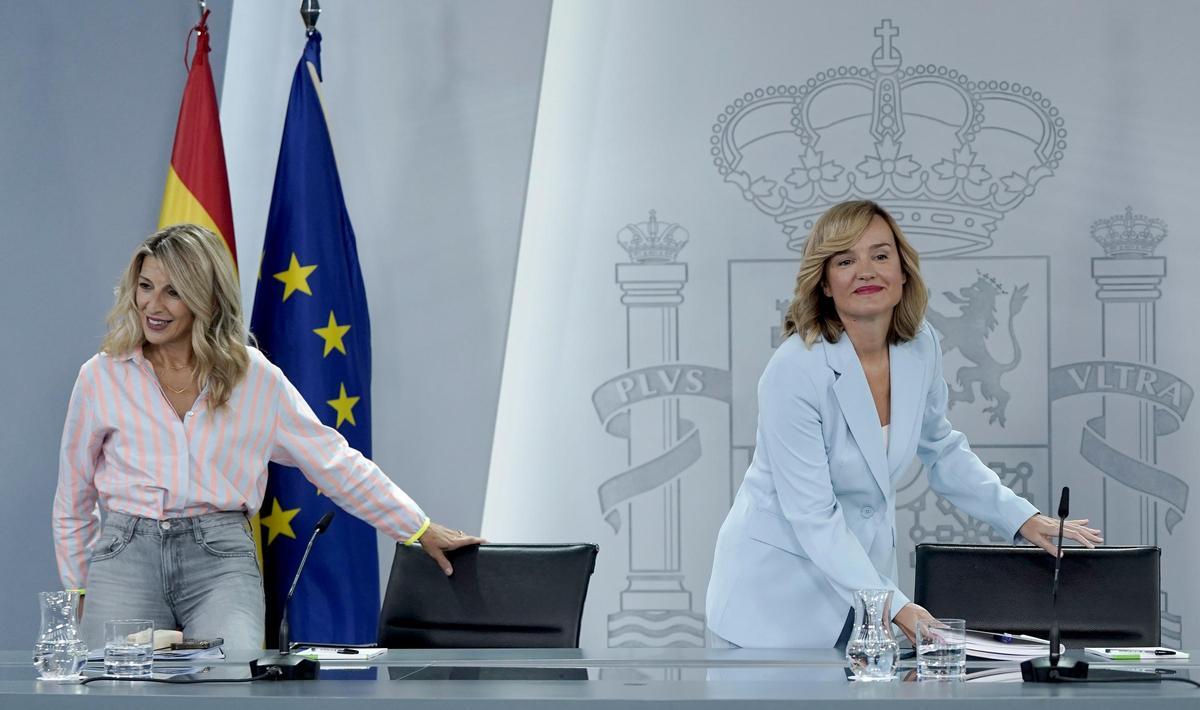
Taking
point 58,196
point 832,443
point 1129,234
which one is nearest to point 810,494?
point 832,443

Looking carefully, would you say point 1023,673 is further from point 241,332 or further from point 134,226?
point 134,226

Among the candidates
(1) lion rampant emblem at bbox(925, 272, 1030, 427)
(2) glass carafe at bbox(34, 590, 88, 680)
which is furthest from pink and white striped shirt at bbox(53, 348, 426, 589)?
(1) lion rampant emblem at bbox(925, 272, 1030, 427)

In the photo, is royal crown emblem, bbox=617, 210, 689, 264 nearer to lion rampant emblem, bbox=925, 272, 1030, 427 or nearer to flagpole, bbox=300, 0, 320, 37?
lion rampant emblem, bbox=925, 272, 1030, 427

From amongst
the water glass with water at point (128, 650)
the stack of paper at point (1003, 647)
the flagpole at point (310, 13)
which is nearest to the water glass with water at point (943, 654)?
the stack of paper at point (1003, 647)

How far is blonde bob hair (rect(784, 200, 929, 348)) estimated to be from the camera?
2592 mm

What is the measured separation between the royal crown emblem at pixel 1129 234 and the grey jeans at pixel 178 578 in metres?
2.75

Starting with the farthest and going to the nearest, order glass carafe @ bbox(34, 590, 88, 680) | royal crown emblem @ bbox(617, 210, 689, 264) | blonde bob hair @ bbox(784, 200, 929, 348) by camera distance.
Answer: royal crown emblem @ bbox(617, 210, 689, 264), blonde bob hair @ bbox(784, 200, 929, 348), glass carafe @ bbox(34, 590, 88, 680)

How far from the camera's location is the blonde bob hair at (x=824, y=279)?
2592 mm

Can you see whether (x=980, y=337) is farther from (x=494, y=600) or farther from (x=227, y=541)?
(x=227, y=541)

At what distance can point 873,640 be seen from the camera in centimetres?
189

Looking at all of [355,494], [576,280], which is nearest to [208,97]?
[576,280]

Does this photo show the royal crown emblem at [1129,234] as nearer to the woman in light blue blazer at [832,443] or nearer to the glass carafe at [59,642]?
the woman in light blue blazer at [832,443]

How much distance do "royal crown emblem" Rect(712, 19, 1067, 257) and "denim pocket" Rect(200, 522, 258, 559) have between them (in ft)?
6.57

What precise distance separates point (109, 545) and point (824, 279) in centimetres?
167
